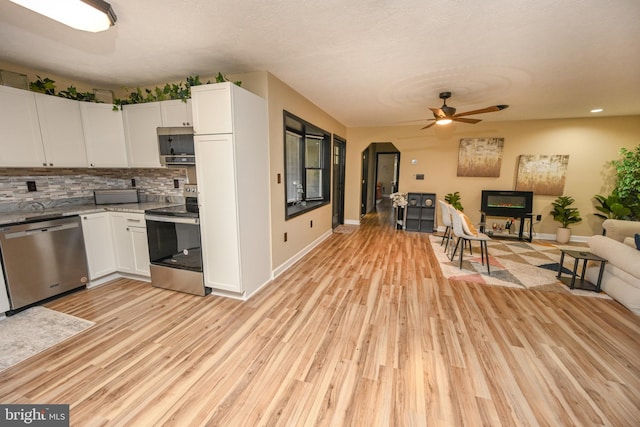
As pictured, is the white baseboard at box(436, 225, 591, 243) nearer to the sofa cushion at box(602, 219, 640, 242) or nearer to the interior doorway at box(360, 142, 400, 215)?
the sofa cushion at box(602, 219, 640, 242)

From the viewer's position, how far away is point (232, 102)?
7.81 ft

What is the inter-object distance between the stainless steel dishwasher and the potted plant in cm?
807

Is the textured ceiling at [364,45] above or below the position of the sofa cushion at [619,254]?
above

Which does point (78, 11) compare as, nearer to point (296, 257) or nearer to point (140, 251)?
point (140, 251)

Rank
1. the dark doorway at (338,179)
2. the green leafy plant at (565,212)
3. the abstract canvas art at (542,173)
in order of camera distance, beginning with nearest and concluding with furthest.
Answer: the green leafy plant at (565,212), the abstract canvas art at (542,173), the dark doorway at (338,179)

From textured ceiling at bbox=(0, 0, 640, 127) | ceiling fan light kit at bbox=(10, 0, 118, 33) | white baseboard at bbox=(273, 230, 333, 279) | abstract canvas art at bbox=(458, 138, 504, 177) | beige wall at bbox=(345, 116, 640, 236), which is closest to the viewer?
ceiling fan light kit at bbox=(10, 0, 118, 33)

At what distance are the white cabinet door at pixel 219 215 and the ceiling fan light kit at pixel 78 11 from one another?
1.03 m

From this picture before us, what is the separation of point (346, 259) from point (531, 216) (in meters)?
4.11

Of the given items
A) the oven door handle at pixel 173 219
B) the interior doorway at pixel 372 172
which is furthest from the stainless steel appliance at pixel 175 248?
the interior doorway at pixel 372 172

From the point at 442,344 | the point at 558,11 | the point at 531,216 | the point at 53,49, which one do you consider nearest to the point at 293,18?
the point at 558,11

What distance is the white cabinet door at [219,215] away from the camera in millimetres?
2506

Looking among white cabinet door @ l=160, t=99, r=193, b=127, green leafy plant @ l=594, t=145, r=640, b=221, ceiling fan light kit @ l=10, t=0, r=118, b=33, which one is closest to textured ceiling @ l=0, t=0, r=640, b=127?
ceiling fan light kit @ l=10, t=0, r=118, b=33

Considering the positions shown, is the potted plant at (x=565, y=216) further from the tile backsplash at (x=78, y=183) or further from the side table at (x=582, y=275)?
the tile backsplash at (x=78, y=183)

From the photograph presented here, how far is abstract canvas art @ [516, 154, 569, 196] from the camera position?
5203mm
